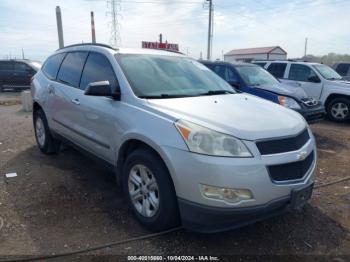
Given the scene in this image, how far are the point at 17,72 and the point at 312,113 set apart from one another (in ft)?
49.9

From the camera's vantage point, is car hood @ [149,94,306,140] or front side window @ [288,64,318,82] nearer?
car hood @ [149,94,306,140]

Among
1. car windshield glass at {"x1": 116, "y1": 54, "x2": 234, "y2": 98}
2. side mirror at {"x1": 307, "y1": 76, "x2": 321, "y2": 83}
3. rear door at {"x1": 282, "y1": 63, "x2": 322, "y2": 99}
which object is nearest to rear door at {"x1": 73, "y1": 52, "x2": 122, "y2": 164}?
car windshield glass at {"x1": 116, "y1": 54, "x2": 234, "y2": 98}

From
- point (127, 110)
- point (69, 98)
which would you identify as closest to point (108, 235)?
point (127, 110)

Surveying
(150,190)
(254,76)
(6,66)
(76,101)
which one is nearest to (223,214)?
(150,190)

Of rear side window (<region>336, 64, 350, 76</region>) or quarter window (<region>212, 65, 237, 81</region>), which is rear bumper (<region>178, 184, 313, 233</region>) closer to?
quarter window (<region>212, 65, 237, 81</region>)

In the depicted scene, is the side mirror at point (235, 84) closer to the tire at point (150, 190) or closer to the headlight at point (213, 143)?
the tire at point (150, 190)

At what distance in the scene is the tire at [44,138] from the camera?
5672 millimetres

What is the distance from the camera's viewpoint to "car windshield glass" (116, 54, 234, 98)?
3.62 meters

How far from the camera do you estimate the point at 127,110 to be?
3.43 meters

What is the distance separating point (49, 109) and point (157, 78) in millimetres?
2371

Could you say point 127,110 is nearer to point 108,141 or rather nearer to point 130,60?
point 108,141

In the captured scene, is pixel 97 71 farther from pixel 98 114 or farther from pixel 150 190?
pixel 150 190

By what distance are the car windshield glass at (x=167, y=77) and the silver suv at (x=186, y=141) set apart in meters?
0.01

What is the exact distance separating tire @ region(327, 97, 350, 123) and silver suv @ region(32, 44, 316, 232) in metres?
6.44
